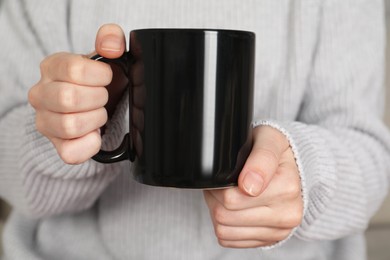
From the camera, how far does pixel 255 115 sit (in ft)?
2.99

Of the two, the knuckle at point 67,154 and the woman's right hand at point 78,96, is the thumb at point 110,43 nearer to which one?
the woman's right hand at point 78,96

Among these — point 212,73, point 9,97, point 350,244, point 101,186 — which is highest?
point 212,73

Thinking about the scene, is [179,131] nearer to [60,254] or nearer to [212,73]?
[212,73]

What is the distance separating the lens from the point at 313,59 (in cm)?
92

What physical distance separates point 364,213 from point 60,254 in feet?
1.68

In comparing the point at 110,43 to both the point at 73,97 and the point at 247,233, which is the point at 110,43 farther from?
the point at 247,233

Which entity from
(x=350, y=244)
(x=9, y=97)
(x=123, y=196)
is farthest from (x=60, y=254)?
(x=350, y=244)

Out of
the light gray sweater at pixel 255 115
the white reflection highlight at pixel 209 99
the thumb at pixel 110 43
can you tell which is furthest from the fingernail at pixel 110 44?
the light gray sweater at pixel 255 115

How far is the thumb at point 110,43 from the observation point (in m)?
0.55

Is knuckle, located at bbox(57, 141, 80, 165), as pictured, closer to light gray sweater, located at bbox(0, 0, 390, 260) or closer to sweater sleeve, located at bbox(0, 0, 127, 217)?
sweater sleeve, located at bbox(0, 0, 127, 217)

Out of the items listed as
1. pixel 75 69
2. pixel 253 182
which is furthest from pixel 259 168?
pixel 75 69

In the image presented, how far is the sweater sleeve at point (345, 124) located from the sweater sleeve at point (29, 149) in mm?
300

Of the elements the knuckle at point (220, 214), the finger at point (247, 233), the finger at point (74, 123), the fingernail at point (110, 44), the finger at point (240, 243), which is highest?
the fingernail at point (110, 44)

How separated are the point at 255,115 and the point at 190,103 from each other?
406mm
